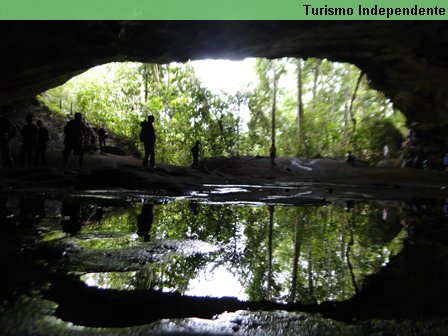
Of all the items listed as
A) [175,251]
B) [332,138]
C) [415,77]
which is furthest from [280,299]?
[332,138]

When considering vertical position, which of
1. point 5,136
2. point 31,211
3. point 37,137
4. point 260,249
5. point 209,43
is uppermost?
point 209,43

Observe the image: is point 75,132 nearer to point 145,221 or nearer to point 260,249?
point 145,221

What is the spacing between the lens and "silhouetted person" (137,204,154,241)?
10.0 feet

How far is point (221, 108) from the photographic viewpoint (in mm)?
25047

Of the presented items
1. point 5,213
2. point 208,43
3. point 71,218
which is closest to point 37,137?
point 208,43

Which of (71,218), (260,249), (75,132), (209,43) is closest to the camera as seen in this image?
(260,249)

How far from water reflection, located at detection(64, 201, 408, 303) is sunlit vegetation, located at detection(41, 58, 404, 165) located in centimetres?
1848

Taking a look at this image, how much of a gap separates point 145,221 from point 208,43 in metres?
6.57

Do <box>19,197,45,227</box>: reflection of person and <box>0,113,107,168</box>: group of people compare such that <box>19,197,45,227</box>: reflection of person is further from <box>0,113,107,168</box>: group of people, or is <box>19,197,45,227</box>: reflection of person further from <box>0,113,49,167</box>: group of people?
<box>0,113,49,167</box>: group of people

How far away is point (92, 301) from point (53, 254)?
35.3 inches

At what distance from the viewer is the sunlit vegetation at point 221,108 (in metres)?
22.6

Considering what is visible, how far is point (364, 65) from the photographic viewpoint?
12055 mm

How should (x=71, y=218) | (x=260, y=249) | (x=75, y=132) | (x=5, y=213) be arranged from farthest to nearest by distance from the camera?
(x=75, y=132) → (x=5, y=213) → (x=71, y=218) → (x=260, y=249)

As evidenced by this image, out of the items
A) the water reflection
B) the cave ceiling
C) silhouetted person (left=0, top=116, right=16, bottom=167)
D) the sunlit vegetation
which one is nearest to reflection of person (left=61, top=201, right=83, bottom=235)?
the water reflection
